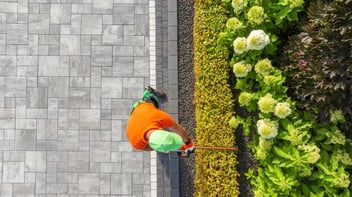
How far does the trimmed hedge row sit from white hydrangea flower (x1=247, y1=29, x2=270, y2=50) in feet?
2.60

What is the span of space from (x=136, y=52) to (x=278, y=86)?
2830mm

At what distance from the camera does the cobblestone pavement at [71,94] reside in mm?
7660

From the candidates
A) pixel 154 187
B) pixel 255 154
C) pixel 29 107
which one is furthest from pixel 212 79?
pixel 29 107

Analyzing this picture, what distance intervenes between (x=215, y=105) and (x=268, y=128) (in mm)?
1082

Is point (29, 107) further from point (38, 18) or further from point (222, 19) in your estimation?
point (222, 19)

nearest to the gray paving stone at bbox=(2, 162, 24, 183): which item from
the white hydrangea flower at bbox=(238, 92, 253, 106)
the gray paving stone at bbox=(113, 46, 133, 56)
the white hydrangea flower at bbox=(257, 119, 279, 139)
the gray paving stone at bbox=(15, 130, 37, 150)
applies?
A: the gray paving stone at bbox=(15, 130, 37, 150)

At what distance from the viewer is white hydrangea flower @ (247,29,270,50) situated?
609 cm

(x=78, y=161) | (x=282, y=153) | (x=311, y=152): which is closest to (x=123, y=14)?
(x=78, y=161)

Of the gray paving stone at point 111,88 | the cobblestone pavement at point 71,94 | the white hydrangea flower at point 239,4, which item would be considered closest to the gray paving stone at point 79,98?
the cobblestone pavement at point 71,94

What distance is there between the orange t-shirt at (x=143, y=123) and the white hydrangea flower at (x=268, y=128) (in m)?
1.38

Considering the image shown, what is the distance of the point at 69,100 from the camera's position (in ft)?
25.5

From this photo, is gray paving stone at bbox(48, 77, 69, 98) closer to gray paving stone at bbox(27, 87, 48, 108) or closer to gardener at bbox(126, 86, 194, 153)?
gray paving stone at bbox(27, 87, 48, 108)

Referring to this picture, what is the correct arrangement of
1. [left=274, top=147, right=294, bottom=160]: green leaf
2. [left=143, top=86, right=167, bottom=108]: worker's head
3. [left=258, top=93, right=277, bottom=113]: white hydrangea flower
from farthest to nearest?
[left=143, top=86, right=167, bottom=108]: worker's head → [left=274, top=147, right=294, bottom=160]: green leaf → [left=258, top=93, right=277, bottom=113]: white hydrangea flower

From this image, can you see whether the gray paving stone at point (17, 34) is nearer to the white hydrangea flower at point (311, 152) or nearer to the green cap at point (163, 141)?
the green cap at point (163, 141)
